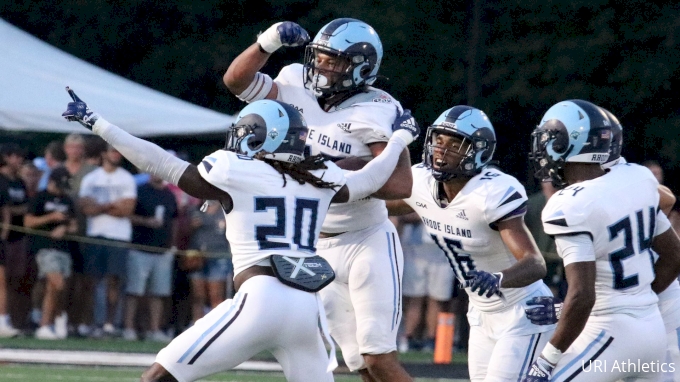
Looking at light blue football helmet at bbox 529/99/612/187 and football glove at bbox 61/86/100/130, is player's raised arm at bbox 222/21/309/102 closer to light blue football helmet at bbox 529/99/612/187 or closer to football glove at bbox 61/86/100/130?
football glove at bbox 61/86/100/130

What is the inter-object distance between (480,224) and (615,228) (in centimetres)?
87

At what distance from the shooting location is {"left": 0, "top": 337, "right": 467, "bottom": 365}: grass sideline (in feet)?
35.7

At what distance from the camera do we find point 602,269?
221 inches

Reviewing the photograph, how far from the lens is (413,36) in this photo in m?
17.0

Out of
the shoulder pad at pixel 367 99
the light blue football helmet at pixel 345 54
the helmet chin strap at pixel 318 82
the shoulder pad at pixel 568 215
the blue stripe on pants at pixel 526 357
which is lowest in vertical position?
the blue stripe on pants at pixel 526 357

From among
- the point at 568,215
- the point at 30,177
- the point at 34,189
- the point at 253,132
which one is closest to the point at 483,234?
the point at 568,215

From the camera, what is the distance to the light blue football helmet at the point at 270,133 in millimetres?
5789

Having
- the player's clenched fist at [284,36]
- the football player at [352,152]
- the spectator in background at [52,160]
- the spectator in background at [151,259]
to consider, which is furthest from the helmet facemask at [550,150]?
the spectator in background at [52,160]

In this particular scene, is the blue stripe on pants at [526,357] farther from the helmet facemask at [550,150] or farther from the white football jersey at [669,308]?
the helmet facemask at [550,150]

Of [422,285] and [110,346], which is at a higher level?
[422,285]

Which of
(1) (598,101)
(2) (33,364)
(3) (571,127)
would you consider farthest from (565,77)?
(3) (571,127)

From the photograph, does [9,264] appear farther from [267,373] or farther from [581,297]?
[581,297]

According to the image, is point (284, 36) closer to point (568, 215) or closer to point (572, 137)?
point (572, 137)

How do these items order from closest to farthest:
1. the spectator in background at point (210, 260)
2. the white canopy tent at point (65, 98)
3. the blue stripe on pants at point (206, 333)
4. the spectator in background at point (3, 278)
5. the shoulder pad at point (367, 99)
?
the blue stripe on pants at point (206, 333), the shoulder pad at point (367, 99), the spectator in background at point (3, 278), the spectator in background at point (210, 260), the white canopy tent at point (65, 98)
